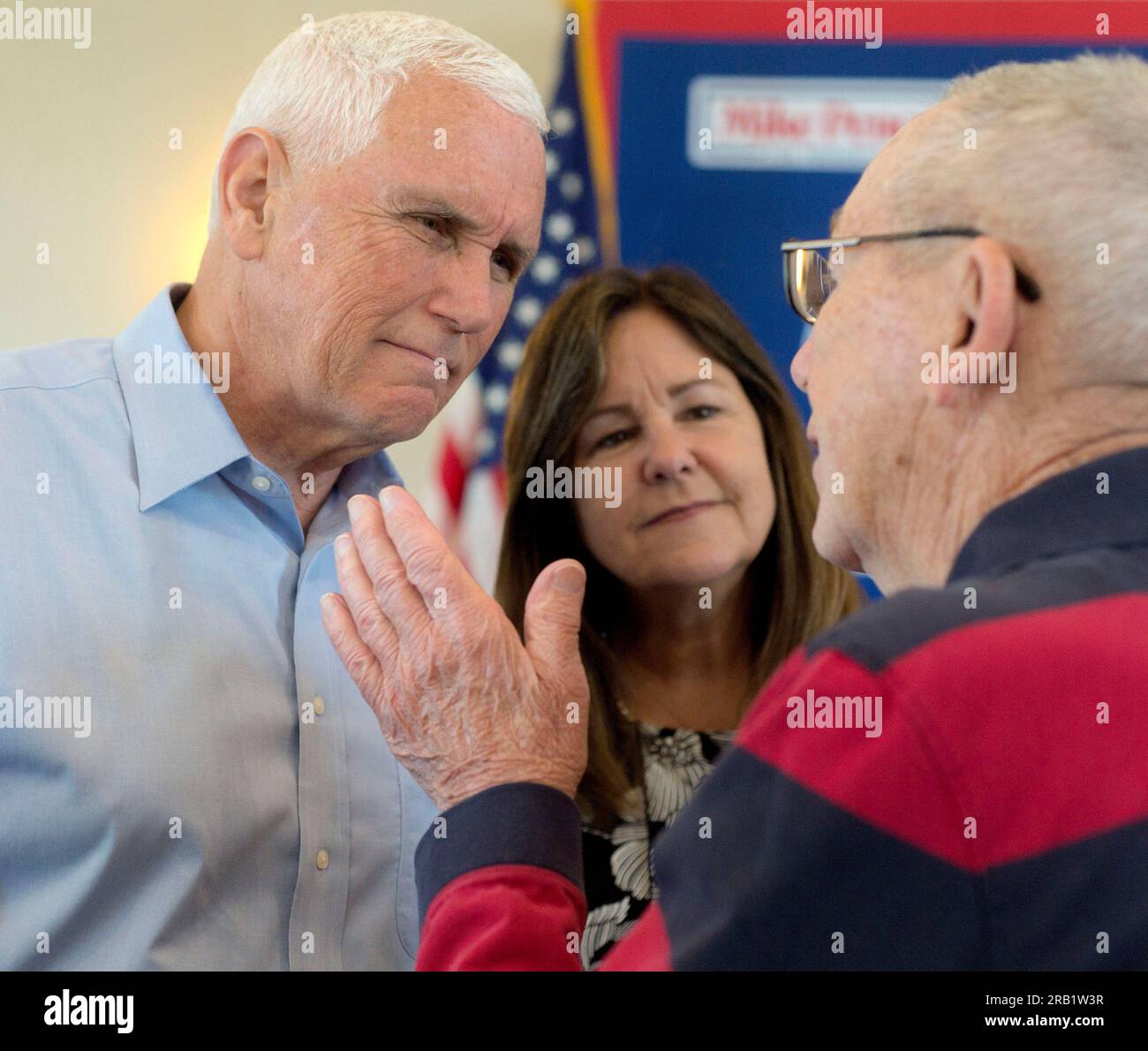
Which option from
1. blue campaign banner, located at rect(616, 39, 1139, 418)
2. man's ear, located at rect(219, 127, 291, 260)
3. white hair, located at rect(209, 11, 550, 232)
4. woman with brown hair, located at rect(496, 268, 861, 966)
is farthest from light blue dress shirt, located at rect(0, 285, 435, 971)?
blue campaign banner, located at rect(616, 39, 1139, 418)

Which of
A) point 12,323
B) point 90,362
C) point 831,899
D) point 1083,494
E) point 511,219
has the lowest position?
point 831,899

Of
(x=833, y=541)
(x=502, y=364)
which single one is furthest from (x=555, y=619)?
(x=502, y=364)

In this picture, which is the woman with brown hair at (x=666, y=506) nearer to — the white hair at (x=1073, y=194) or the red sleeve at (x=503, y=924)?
the red sleeve at (x=503, y=924)

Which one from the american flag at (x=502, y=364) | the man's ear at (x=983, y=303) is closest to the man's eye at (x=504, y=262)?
the man's ear at (x=983, y=303)

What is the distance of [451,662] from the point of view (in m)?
1.08

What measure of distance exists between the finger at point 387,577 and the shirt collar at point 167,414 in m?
0.25

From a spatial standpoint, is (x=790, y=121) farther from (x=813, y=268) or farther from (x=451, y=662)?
(x=451, y=662)

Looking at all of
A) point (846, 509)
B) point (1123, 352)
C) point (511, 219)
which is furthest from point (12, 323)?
point (1123, 352)

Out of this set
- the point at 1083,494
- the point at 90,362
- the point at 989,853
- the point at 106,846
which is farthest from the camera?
the point at 90,362

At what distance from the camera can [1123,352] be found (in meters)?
0.83

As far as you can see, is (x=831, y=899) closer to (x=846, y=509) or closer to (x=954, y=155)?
(x=846, y=509)

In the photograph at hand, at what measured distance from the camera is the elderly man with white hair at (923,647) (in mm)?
673

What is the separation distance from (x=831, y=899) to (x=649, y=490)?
3.73ft

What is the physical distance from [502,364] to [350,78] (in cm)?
145
